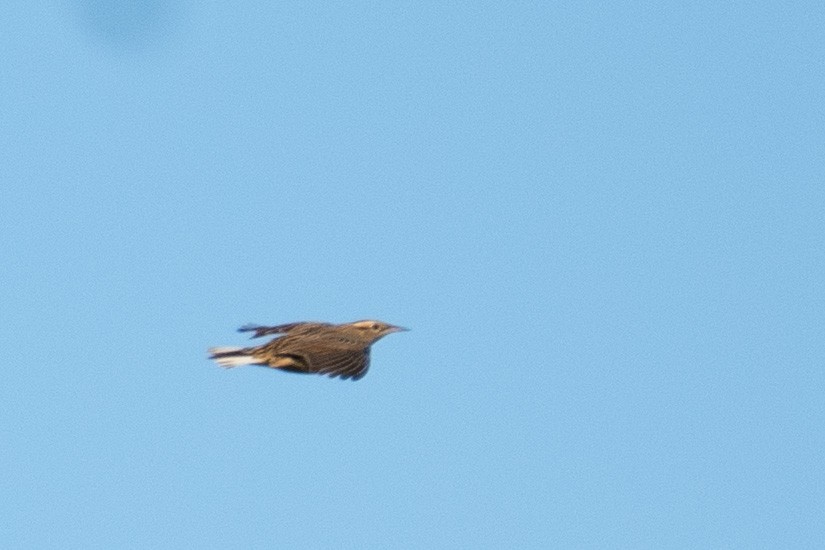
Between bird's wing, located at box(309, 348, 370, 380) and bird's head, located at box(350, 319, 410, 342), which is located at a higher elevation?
bird's head, located at box(350, 319, 410, 342)

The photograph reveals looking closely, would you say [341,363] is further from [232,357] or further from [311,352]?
[232,357]

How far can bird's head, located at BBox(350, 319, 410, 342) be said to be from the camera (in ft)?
123

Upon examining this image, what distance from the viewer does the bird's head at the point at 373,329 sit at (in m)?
37.4

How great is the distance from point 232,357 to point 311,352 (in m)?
1.30

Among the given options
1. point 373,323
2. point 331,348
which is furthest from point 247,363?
point 373,323

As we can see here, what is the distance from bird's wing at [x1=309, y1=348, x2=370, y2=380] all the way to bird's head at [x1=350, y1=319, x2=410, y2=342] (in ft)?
5.59

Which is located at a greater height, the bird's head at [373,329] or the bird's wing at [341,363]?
the bird's head at [373,329]

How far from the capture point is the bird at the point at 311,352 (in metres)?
34.7

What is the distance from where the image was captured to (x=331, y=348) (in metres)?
35.4

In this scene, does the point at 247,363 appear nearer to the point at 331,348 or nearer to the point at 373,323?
the point at 331,348

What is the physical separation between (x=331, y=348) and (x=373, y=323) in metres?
3.06

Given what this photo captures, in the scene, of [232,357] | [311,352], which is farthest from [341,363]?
[232,357]

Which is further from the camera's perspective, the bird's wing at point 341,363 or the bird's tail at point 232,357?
the bird's tail at point 232,357

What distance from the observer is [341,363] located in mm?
34812
